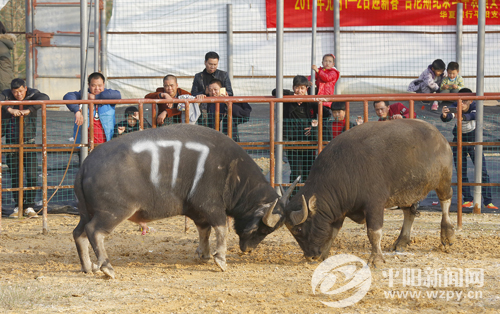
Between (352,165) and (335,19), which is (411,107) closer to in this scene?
(352,165)

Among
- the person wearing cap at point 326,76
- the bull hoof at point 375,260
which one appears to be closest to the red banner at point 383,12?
the person wearing cap at point 326,76

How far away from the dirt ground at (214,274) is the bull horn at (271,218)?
43 centimetres

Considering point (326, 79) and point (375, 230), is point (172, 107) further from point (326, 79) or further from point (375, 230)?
point (375, 230)

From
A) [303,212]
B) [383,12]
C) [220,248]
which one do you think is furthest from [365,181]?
[383,12]

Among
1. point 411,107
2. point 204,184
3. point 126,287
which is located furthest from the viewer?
point 411,107

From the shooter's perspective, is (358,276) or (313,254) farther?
(313,254)

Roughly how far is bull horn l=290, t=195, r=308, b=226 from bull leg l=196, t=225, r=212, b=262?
2.94 ft

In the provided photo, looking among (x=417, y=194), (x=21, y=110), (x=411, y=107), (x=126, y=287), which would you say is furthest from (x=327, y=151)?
(x=21, y=110)

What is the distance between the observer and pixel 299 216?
233 inches

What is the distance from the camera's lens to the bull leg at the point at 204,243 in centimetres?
630

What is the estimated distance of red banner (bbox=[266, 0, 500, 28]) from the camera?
12812 millimetres

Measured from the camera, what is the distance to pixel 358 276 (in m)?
5.48

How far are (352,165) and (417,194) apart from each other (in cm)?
76

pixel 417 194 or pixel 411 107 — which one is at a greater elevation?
pixel 411 107
